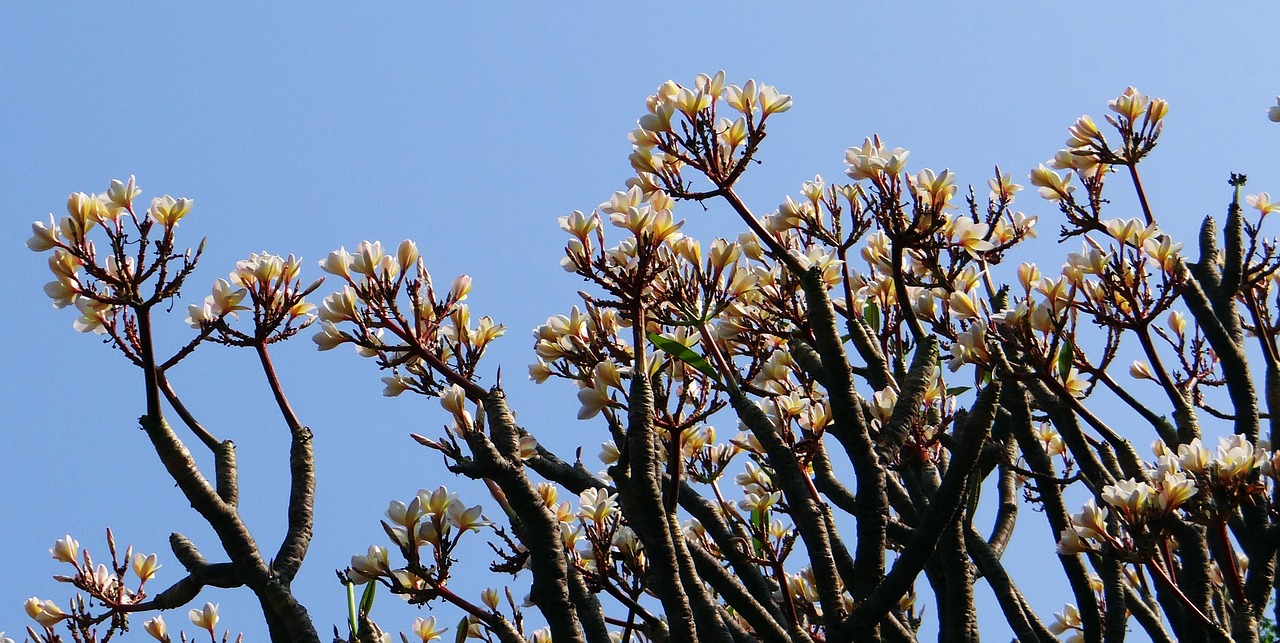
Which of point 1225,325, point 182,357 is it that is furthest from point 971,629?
point 182,357

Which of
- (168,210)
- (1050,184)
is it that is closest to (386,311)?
(168,210)

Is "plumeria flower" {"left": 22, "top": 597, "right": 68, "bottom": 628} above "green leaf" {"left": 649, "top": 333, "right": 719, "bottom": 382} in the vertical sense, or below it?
below

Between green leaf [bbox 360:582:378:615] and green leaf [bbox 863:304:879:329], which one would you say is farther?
green leaf [bbox 863:304:879:329]

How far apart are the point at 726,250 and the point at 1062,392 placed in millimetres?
1115

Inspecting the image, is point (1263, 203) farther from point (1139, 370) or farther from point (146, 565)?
point (146, 565)

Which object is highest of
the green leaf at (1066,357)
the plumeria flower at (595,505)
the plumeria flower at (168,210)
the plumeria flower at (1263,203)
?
the plumeria flower at (1263,203)

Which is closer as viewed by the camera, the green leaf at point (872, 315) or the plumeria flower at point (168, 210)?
the plumeria flower at point (168, 210)

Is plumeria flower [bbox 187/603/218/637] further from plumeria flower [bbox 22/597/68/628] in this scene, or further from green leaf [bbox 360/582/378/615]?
green leaf [bbox 360/582/378/615]

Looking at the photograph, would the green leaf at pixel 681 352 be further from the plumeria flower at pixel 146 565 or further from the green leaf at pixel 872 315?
the plumeria flower at pixel 146 565

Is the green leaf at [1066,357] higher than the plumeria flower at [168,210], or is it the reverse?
the plumeria flower at [168,210]

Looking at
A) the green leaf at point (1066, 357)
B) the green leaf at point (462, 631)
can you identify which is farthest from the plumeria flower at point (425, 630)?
the green leaf at point (1066, 357)

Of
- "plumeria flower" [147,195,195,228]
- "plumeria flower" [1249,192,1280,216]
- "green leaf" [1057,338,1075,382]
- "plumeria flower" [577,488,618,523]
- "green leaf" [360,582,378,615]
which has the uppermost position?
"plumeria flower" [1249,192,1280,216]

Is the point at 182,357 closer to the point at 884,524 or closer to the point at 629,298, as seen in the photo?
the point at 629,298

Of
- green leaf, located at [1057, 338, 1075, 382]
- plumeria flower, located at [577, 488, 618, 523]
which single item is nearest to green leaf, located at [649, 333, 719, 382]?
plumeria flower, located at [577, 488, 618, 523]
